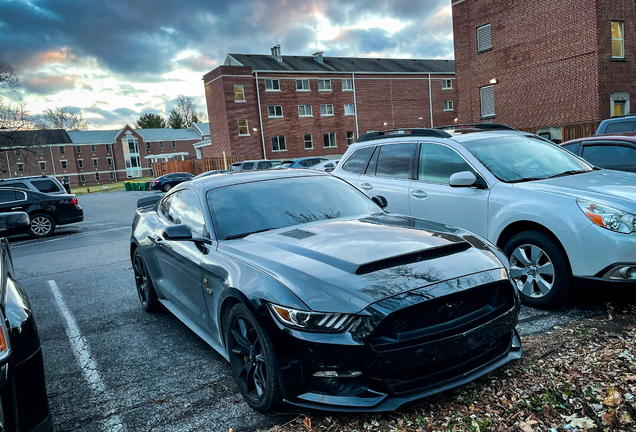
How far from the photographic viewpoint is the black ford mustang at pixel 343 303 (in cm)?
271

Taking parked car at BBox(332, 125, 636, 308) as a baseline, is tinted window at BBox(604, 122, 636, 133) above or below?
above

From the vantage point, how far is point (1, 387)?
218cm

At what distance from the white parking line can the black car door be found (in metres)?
0.86

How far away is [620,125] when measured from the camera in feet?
32.1

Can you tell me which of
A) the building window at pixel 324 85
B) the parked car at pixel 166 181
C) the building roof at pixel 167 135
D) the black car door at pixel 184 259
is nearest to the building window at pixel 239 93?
the building window at pixel 324 85

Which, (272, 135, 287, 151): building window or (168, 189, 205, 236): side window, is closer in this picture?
(168, 189, 205, 236): side window

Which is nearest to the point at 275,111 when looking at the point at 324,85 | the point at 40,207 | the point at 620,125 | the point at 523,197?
the point at 324,85

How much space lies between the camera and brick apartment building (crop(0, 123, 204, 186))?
3310 inches

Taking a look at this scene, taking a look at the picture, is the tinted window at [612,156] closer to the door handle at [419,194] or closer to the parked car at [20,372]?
the door handle at [419,194]

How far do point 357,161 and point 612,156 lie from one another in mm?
3913

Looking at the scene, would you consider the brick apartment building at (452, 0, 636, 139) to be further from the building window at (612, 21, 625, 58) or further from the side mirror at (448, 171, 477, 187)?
the side mirror at (448, 171, 477, 187)

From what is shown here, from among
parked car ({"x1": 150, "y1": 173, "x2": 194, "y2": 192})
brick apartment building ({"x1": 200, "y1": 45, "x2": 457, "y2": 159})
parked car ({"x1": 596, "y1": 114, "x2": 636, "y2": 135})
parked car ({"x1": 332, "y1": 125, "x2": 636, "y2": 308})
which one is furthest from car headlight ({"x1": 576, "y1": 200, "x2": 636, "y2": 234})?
brick apartment building ({"x1": 200, "y1": 45, "x2": 457, "y2": 159})

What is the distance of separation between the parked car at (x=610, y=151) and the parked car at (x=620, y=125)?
8.11 ft

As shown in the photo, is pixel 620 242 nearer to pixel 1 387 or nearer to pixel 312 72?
pixel 1 387
